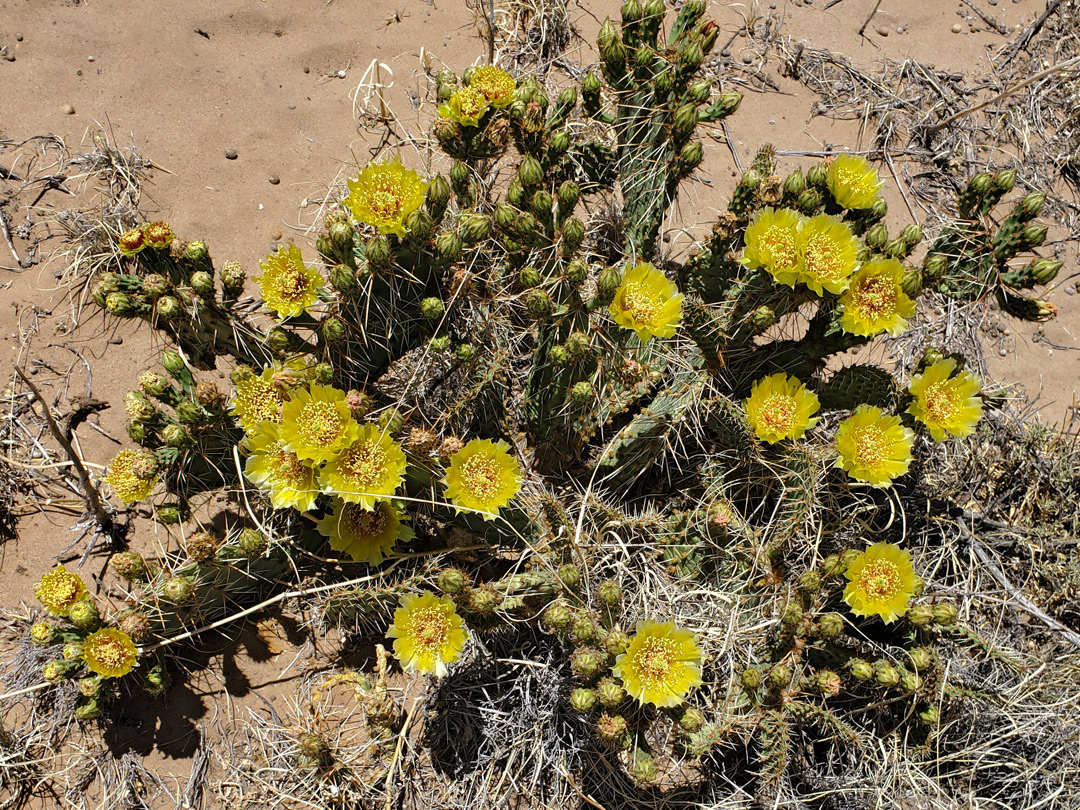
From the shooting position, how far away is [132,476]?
6.14 feet

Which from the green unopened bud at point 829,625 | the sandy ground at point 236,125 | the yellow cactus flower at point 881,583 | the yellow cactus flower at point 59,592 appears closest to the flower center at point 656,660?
the green unopened bud at point 829,625

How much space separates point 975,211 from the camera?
6.90 ft

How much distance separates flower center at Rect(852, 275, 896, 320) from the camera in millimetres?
1931

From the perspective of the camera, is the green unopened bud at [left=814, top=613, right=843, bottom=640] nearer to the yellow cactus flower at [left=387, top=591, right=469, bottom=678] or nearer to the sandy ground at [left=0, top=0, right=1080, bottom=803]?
the yellow cactus flower at [left=387, top=591, right=469, bottom=678]

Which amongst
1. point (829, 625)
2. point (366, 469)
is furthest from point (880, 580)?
point (366, 469)

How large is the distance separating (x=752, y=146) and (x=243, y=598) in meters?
2.60

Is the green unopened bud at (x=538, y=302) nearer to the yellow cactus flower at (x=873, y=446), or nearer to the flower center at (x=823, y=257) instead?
the flower center at (x=823, y=257)

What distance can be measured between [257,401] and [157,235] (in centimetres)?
49

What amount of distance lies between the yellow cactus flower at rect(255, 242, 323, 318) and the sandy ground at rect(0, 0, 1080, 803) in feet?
2.32

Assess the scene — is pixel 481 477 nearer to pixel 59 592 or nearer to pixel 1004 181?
pixel 59 592

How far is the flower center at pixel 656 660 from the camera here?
5.86 feet

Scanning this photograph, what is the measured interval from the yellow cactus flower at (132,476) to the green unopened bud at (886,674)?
2035mm

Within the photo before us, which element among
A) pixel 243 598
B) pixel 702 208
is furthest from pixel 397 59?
pixel 243 598

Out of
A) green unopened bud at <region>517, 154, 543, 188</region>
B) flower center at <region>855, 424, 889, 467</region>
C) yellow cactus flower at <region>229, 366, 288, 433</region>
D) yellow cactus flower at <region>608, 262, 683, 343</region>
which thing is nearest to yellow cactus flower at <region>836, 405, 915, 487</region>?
flower center at <region>855, 424, 889, 467</region>
